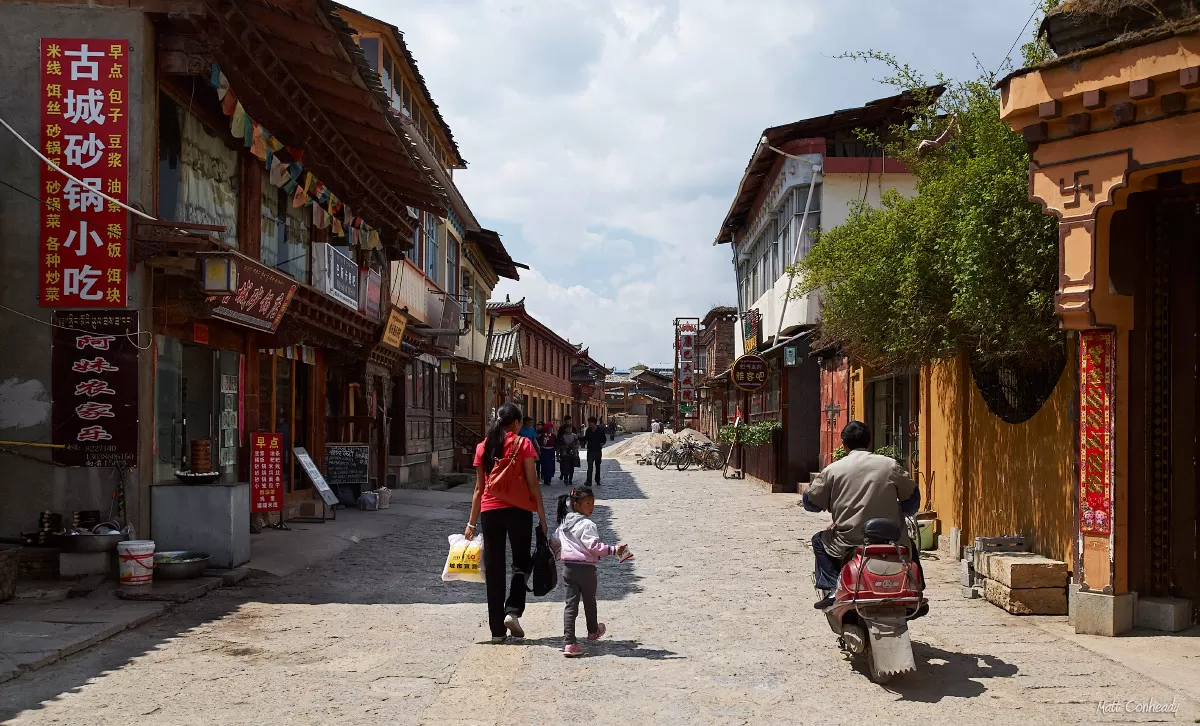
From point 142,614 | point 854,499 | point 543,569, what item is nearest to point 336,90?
point 142,614

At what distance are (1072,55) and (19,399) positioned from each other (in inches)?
372

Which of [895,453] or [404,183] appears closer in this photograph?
[895,453]

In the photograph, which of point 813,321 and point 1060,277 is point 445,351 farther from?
point 1060,277

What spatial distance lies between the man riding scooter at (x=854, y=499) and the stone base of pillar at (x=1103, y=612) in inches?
69.2

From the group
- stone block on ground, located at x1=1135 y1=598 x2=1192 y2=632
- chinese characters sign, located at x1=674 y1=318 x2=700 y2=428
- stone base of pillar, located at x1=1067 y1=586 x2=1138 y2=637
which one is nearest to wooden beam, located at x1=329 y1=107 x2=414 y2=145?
stone base of pillar, located at x1=1067 y1=586 x2=1138 y2=637

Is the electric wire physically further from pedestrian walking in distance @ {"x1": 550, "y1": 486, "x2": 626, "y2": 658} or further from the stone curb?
pedestrian walking in distance @ {"x1": 550, "y1": 486, "x2": 626, "y2": 658}

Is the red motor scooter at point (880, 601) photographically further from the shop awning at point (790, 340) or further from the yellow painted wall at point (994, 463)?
the shop awning at point (790, 340)

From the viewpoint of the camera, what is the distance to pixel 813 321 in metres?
20.9

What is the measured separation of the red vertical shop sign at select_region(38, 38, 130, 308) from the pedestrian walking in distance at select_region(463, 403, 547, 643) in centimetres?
435

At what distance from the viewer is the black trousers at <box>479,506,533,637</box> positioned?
7309 mm

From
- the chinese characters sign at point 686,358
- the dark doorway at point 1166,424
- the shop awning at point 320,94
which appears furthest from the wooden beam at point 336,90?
the chinese characters sign at point 686,358

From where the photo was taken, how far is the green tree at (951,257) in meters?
8.40

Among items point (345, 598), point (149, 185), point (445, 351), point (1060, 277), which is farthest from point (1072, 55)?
point (445, 351)

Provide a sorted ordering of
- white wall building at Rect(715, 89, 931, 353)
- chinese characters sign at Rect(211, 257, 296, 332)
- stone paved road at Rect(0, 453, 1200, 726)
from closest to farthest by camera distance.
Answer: stone paved road at Rect(0, 453, 1200, 726), chinese characters sign at Rect(211, 257, 296, 332), white wall building at Rect(715, 89, 931, 353)
